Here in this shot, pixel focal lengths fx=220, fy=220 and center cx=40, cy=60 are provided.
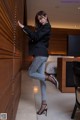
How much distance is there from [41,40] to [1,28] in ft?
5.19

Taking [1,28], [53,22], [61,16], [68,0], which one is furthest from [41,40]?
[53,22]

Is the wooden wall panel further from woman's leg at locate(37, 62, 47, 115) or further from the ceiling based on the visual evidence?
the ceiling

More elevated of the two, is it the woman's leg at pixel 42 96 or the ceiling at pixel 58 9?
the ceiling at pixel 58 9

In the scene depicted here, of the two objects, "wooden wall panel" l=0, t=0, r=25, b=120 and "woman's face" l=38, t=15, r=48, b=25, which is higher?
"woman's face" l=38, t=15, r=48, b=25

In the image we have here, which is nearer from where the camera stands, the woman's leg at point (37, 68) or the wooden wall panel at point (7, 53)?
the wooden wall panel at point (7, 53)

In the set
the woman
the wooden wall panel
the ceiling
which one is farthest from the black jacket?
the ceiling

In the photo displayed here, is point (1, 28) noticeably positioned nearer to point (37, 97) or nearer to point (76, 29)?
point (37, 97)

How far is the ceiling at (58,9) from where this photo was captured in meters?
6.46

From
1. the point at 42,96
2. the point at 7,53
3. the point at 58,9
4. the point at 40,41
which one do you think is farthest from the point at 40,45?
the point at 58,9

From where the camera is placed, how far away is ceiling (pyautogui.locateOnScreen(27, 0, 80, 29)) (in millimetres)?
6459

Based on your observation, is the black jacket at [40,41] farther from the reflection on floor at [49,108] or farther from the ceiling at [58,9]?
the ceiling at [58,9]

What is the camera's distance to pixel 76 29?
34.1 ft

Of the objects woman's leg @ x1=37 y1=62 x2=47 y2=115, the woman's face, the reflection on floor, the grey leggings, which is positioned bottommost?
the reflection on floor

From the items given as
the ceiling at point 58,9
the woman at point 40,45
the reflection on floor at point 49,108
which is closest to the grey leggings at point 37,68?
the woman at point 40,45
